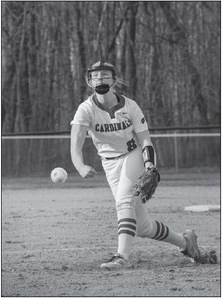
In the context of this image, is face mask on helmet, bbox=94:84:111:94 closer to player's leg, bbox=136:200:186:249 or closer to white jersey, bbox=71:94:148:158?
white jersey, bbox=71:94:148:158

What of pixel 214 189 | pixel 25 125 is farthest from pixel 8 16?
pixel 214 189

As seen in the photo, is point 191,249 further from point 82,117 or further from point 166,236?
point 82,117

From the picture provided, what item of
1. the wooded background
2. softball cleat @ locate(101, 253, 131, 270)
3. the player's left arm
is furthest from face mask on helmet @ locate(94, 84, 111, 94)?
the wooded background

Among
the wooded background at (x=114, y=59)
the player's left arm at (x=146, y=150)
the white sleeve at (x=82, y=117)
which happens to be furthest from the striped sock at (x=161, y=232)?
the wooded background at (x=114, y=59)

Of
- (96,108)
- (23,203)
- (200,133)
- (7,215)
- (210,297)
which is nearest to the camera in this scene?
(210,297)

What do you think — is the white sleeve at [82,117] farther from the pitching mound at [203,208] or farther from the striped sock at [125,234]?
the pitching mound at [203,208]

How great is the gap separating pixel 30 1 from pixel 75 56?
236 centimetres

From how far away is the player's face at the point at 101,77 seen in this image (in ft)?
21.9

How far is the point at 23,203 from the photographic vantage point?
13.6m

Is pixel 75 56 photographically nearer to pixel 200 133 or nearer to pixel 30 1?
pixel 30 1

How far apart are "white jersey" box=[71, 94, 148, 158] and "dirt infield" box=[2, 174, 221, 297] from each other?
1029 mm

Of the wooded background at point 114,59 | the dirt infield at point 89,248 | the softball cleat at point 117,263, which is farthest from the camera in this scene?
the wooded background at point 114,59

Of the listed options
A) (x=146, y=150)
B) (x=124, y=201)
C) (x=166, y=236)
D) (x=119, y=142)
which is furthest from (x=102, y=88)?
(x=166, y=236)

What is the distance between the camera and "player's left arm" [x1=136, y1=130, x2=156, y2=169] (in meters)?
6.61
